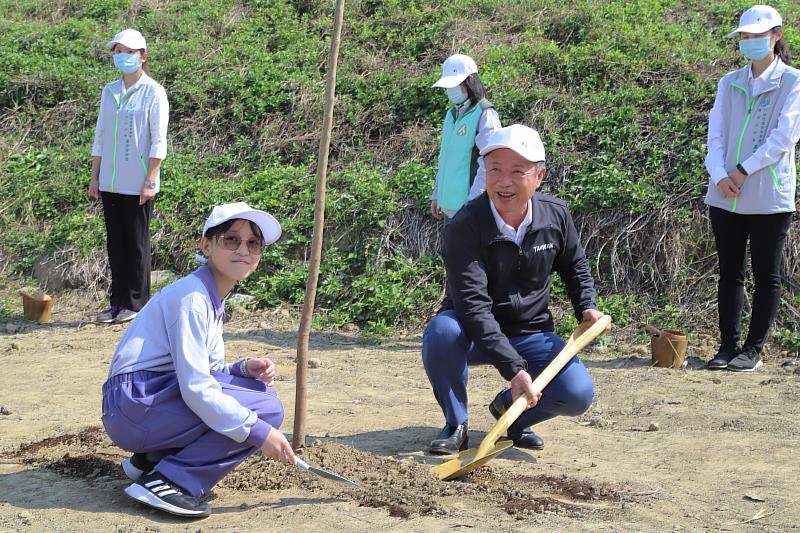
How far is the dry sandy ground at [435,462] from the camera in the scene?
384 cm

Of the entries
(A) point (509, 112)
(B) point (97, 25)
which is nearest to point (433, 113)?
(A) point (509, 112)

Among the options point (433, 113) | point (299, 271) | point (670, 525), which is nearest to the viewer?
point (670, 525)

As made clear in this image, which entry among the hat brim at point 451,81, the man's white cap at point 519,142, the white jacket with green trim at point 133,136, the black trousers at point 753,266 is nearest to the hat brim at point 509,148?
the man's white cap at point 519,142

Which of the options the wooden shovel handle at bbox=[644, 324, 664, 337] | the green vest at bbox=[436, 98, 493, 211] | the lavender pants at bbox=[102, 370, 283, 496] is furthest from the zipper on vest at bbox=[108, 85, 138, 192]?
the wooden shovel handle at bbox=[644, 324, 664, 337]

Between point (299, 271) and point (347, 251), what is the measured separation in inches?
18.6

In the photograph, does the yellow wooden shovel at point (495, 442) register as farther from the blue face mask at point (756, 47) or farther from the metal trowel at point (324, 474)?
the blue face mask at point (756, 47)

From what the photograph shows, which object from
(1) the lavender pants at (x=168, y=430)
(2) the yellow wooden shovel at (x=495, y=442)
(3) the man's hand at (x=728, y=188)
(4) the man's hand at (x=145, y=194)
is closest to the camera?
(1) the lavender pants at (x=168, y=430)

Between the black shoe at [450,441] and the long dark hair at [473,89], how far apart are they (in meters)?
2.63

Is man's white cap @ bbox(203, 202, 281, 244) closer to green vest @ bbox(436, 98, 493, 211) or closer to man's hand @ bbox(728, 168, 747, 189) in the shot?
green vest @ bbox(436, 98, 493, 211)

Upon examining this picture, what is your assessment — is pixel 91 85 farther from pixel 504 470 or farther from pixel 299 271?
pixel 504 470

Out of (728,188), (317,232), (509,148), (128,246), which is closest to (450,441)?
(317,232)

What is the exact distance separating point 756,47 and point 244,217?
400 cm

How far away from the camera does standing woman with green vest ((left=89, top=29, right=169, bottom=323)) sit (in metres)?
7.61

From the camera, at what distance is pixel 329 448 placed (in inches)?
179
